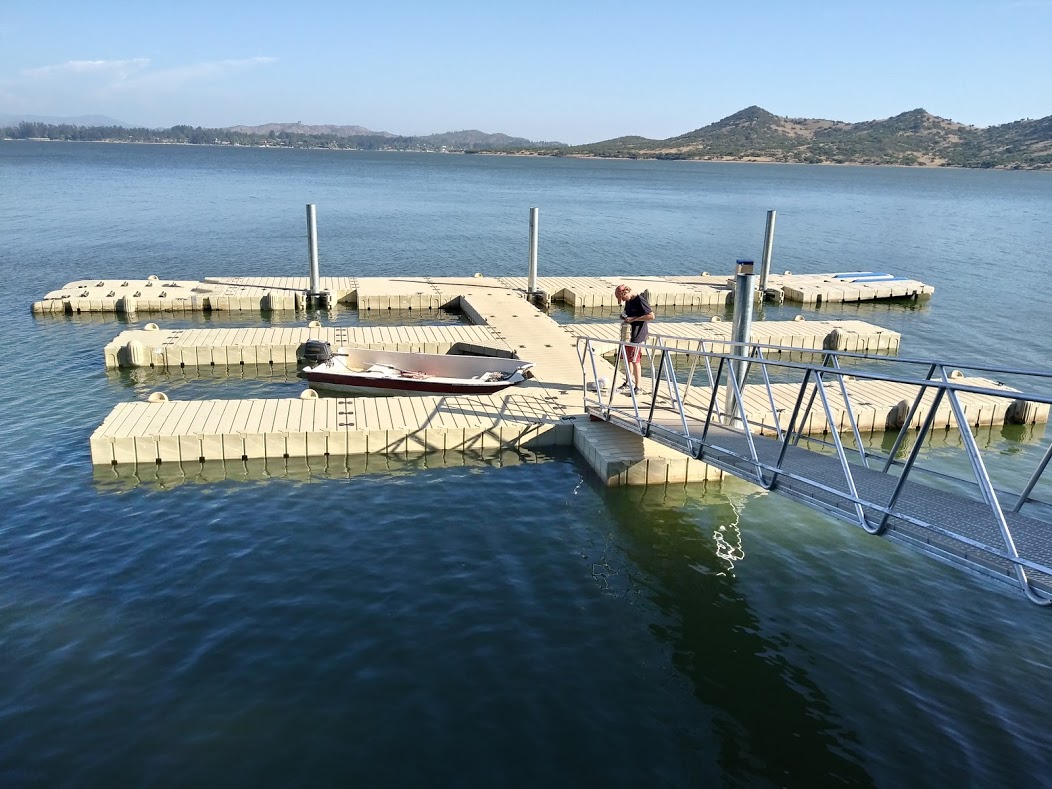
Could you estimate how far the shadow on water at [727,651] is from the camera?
23.8 ft

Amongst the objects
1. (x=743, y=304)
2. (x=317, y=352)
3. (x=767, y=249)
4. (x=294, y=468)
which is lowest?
(x=294, y=468)

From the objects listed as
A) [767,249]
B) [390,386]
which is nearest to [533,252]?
[767,249]

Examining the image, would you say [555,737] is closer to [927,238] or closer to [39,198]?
[927,238]

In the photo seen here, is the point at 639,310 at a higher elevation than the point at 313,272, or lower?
higher

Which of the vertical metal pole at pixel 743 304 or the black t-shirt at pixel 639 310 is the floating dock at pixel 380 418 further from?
the vertical metal pole at pixel 743 304

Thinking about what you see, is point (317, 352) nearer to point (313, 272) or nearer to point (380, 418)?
point (380, 418)

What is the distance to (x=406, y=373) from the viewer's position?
17.0 metres

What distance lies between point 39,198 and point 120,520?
6434 centimetres

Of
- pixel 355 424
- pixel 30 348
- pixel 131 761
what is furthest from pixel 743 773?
pixel 30 348

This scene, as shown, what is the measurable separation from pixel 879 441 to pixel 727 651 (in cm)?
798

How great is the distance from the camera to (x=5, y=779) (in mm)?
6777

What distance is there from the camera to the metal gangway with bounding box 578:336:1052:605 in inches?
268

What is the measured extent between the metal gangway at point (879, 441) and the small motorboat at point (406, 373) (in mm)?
1951

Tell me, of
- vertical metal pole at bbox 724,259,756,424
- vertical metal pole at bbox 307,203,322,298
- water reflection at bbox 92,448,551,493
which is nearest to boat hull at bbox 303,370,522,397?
water reflection at bbox 92,448,551,493
